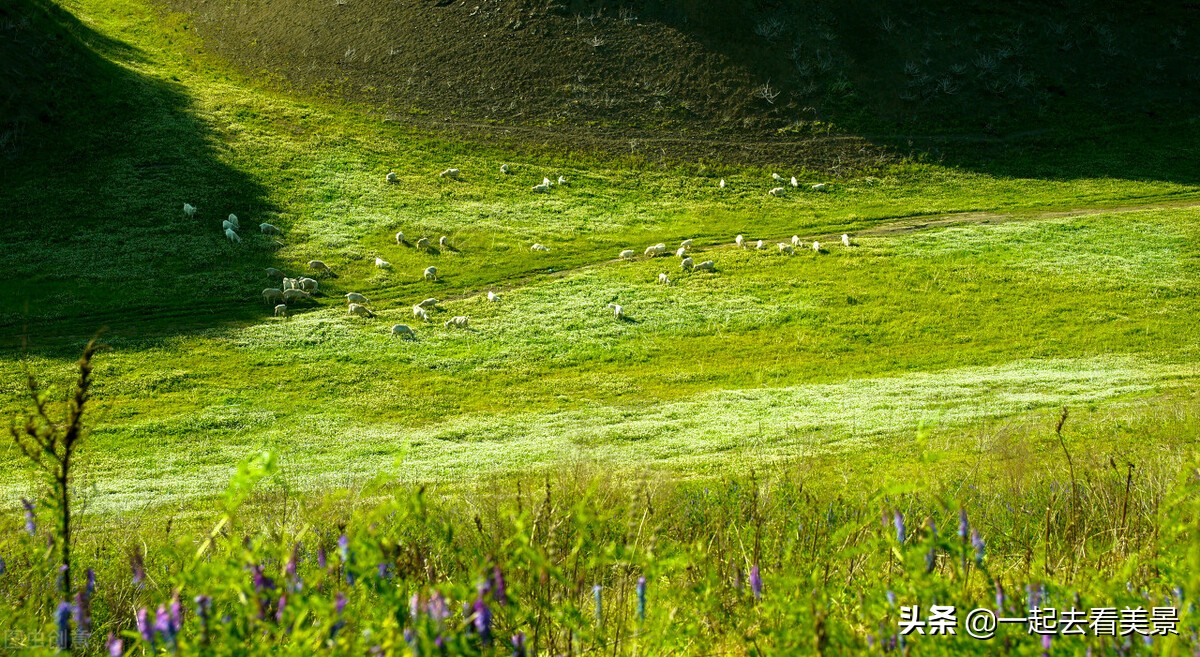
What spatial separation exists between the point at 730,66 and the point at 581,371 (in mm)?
39125

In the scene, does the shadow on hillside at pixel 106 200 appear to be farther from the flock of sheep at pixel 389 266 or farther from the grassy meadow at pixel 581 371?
the flock of sheep at pixel 389 266

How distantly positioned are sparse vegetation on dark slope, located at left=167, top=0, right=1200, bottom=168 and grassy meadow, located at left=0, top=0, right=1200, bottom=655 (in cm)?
365

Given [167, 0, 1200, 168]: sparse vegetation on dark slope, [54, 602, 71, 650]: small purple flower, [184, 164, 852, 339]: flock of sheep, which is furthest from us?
[167, 0, 1200, 168]: sparse vegetation on dark slope

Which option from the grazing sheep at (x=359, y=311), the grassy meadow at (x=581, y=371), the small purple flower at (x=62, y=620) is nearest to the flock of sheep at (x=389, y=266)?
the grazing sheep at (x=359, y=311)

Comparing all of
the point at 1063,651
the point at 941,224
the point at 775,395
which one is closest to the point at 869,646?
the point at 1063,651

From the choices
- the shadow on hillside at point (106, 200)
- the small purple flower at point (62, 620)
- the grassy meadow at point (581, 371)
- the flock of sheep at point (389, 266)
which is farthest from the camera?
the shadow on hillside at point (106, 200)

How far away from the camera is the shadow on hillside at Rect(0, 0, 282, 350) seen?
123 feet

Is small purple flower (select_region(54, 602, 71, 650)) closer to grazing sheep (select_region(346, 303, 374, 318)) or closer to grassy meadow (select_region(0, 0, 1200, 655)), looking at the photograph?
grassy meadow (select_region(0, 0, 1200, 655))

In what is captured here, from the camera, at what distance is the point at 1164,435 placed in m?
18.1

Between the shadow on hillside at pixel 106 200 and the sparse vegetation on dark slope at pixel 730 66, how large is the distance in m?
10.8

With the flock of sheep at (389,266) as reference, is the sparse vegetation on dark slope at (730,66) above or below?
above

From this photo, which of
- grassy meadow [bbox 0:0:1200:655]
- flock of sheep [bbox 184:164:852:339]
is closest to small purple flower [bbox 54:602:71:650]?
grassy meadow [bbox 0:0:1200:655]

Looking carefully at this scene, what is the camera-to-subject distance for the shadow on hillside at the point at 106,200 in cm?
3747

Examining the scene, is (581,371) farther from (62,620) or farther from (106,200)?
(106,200)
